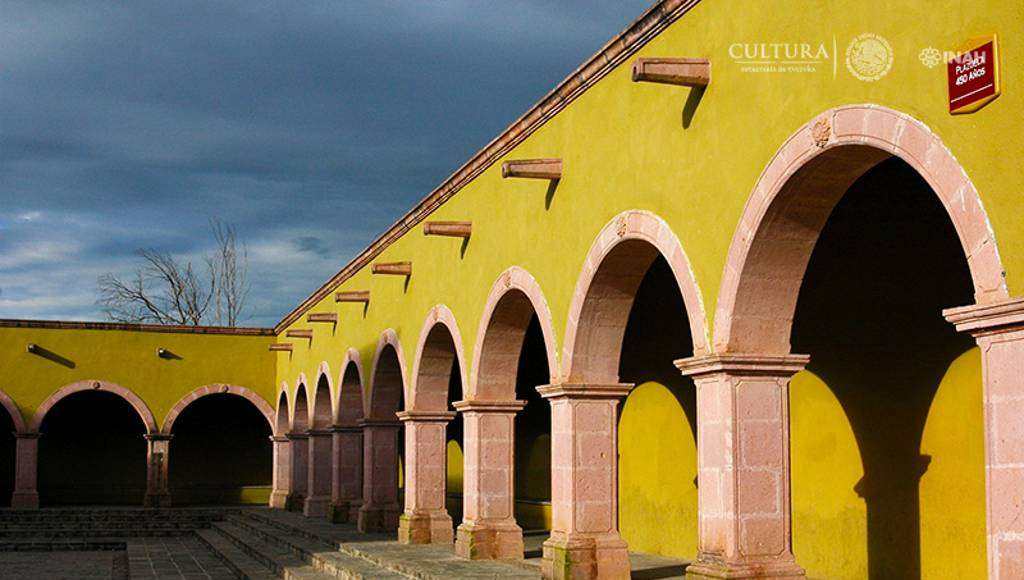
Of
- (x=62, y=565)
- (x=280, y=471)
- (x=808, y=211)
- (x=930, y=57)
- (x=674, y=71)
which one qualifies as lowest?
(x=62, y=565)

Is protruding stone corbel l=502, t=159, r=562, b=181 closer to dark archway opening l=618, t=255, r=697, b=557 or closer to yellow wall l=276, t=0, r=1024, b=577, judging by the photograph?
yellow wall l=276, t=0, r=1024, b=577

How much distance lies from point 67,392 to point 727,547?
22473 mm

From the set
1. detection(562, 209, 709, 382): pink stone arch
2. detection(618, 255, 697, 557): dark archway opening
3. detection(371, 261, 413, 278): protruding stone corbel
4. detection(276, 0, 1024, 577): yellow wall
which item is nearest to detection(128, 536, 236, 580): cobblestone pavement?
detection(371, 261, 413, 278): protruding stone corbel

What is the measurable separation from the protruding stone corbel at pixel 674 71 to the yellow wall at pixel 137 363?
2208cm

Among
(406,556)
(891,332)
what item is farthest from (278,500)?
(891,332)

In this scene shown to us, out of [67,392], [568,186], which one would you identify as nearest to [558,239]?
[568,186]

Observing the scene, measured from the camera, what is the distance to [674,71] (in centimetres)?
901

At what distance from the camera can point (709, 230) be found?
9.01m

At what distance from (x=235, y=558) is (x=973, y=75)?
52.3 ft

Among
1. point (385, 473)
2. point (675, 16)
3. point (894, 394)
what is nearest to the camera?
point (675, 16)

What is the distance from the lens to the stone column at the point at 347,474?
868 inches

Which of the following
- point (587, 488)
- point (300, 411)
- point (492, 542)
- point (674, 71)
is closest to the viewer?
point (674, 71)

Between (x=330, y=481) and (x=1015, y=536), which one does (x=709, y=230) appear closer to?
(x=1015, y=536)

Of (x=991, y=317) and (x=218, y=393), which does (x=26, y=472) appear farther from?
(x=991, y=317)
